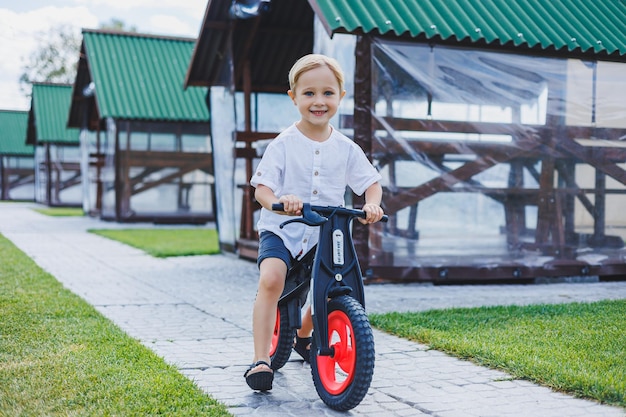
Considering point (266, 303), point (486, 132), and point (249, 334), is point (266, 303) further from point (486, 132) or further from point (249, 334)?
point (486, 132)

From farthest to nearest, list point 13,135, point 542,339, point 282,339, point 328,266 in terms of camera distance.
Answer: point 13,135
point 542,339
point 282,339
point 328,266

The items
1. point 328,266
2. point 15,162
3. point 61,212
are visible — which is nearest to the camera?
point 328,266

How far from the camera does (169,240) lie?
14.6 meters

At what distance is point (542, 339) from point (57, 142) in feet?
94.3

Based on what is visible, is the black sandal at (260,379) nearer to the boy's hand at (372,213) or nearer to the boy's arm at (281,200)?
the boy's arm at (281,200)

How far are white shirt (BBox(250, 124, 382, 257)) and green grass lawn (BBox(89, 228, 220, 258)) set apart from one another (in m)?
7.69

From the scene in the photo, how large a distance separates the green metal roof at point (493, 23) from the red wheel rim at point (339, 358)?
4.45 metres

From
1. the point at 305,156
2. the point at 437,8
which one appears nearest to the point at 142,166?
the point at 437,8

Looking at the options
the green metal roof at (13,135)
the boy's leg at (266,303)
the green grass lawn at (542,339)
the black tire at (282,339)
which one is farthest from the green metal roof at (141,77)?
the green metal roof at (13,135)

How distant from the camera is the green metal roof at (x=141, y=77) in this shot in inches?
774

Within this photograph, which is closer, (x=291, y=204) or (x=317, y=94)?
(x=291, y=204)

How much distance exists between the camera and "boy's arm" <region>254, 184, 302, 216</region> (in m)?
3.77

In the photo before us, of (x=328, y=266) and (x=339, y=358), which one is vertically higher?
(x=328, y=266)

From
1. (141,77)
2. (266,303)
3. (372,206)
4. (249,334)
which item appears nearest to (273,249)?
(266,303)
